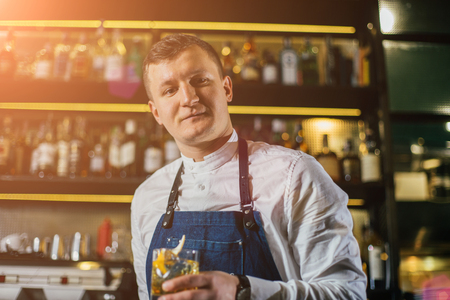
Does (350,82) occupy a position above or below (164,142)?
above

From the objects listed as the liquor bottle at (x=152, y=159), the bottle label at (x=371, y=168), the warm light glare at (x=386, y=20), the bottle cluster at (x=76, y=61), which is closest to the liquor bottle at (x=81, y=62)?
the bottle cluster at (x=76, y=61)

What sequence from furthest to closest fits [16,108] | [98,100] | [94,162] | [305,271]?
1. [16,108]
2. [98,100]
3. [94,162]
4. [305,271]

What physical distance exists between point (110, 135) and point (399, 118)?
1.60 meters

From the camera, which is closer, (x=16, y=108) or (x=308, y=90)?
(x=308, y=90)

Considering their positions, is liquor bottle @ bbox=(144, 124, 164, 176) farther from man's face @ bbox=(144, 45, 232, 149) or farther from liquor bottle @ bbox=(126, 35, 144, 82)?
man's face @ bbox=(144, 45, 232, 149)

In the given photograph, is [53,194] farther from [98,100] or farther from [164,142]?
[164,142]

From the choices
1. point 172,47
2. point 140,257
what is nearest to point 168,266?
point 140,257

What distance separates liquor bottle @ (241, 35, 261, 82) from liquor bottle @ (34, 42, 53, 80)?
1.02m

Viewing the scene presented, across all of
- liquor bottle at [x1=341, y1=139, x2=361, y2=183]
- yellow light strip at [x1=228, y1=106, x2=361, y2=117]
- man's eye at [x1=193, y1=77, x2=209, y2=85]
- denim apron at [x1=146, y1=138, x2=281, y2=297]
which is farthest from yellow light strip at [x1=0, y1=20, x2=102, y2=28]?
liquor bottle at [x1=341, y1=139, x2=361, y2=183]

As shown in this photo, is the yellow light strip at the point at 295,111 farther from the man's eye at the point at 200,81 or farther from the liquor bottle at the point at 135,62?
the man's eye at the point at 200,81

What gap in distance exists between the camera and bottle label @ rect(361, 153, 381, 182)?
1564 mm

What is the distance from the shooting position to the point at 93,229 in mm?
1787

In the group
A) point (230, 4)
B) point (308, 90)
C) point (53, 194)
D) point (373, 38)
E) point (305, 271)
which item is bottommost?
point (305, 271)

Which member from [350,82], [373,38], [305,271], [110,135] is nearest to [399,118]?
[350,82]
